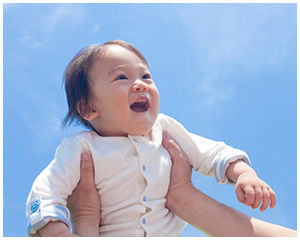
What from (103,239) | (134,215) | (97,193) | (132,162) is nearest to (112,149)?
(132,162)

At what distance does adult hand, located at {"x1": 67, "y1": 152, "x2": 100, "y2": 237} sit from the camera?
6.21 ft

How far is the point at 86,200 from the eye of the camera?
193 cm

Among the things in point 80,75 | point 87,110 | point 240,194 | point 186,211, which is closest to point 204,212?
point 186,211

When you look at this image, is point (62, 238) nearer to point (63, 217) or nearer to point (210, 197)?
point (63, 217)

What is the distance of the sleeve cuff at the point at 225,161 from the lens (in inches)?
85.5

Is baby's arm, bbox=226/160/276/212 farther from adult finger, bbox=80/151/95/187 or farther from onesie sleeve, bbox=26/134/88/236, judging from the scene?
onesie sleeve, bbox=26/134/88/236

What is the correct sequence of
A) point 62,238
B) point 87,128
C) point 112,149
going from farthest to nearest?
point 87,128, point 112,149, point 62,238

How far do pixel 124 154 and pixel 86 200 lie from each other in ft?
1.31

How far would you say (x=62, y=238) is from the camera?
1530 millimetres

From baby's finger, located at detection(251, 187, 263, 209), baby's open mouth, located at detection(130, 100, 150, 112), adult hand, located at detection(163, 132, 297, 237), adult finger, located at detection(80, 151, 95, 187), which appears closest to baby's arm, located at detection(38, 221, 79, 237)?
adult finger, located at detection(80, 151, 95, 187)

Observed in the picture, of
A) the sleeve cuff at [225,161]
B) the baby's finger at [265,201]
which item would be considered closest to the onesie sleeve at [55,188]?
Answer: the sleeve cuff at [225,161]

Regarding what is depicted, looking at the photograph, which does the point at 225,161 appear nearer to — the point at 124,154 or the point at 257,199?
the point at 257,199

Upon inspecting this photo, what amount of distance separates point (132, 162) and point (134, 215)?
36 centimetres

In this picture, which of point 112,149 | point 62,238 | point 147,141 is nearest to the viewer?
point 62,238
